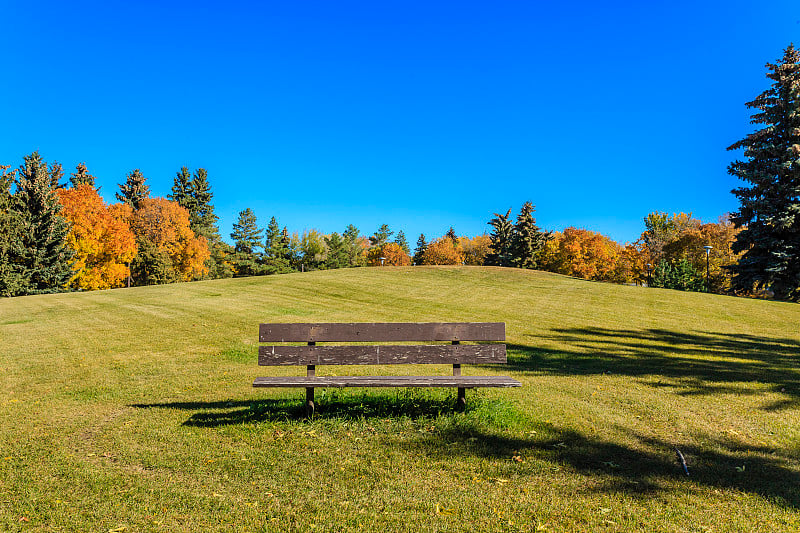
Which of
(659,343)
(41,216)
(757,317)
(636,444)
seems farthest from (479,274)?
(41,216)

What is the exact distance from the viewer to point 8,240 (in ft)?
104

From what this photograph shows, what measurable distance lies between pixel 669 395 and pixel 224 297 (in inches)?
706

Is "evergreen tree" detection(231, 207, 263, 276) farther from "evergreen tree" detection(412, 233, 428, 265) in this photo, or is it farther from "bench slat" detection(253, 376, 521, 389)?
"bench slat" detection(253, 376, 521, 389)

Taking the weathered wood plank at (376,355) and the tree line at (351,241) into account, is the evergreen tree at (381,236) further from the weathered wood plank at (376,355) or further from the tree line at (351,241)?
the weathered wood plank at (376,355)

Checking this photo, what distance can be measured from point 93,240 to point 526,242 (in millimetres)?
51641

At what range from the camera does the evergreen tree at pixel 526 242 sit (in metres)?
63.8

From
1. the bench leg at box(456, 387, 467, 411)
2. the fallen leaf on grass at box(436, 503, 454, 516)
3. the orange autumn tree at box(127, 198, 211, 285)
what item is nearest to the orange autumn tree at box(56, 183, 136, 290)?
the orange autumn tree at box(127, 198, 211, 285)

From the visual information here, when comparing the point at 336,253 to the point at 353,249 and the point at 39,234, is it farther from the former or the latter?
the point at 39,234

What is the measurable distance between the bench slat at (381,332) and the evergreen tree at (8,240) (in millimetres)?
37012

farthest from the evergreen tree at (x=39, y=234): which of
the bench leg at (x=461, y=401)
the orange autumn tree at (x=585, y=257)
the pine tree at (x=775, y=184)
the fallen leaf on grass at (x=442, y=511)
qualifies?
the orange autumn tree at (x=585, y=257)

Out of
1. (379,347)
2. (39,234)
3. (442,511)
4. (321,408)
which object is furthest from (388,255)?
(442,511)

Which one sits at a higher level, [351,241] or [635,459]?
[351,241]

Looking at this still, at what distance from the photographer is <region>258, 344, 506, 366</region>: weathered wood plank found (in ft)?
16.8

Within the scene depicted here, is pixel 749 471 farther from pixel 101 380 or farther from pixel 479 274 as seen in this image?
pixel 479 274
